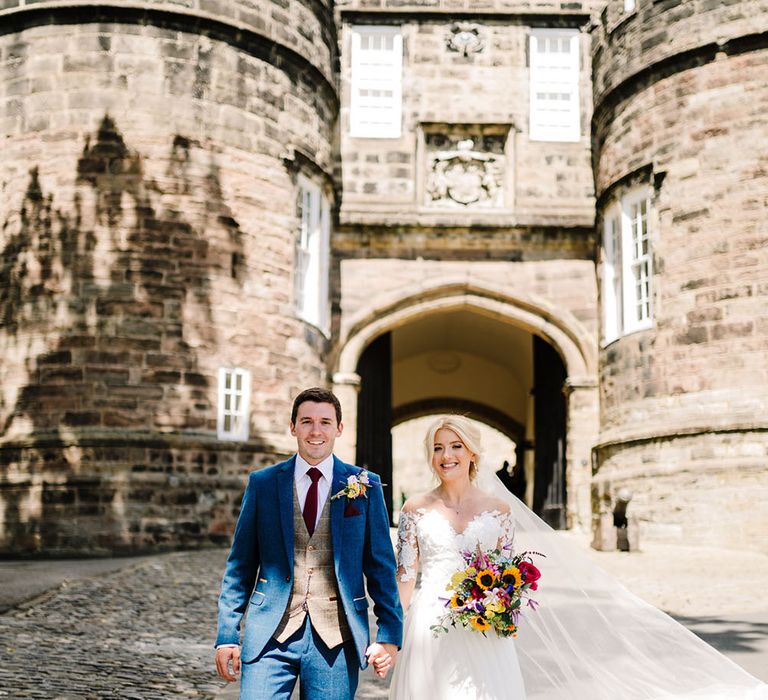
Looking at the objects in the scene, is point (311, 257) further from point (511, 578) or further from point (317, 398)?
point (317, 398)

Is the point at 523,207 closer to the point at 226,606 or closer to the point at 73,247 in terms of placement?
the point at 73,247

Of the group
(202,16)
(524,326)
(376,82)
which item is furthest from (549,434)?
(202,16)

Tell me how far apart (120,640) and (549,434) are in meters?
11.2

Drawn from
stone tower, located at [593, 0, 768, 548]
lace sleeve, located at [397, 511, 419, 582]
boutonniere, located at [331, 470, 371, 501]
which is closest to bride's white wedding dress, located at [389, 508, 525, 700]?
lace sleeve, located at [397, 511, 419, 582]

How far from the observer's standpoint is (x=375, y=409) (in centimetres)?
1638

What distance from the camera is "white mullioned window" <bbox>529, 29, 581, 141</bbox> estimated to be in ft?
53.1

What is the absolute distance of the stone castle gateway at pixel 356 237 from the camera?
12195 millimetres

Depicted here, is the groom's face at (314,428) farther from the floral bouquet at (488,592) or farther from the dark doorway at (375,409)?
the dark doorway at (375,409)

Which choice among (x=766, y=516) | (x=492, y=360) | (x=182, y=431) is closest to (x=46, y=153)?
(x=182, y=431)

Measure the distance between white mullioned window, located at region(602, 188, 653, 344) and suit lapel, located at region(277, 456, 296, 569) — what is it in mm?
11343

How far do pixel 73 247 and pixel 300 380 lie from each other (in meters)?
3.43

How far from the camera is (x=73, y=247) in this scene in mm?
12336


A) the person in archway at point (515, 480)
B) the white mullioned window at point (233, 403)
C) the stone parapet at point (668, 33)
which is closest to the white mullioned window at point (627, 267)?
the stone parapet at point (668, 33)

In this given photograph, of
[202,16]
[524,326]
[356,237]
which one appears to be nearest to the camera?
[202,16]
